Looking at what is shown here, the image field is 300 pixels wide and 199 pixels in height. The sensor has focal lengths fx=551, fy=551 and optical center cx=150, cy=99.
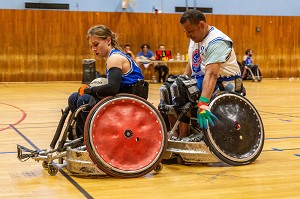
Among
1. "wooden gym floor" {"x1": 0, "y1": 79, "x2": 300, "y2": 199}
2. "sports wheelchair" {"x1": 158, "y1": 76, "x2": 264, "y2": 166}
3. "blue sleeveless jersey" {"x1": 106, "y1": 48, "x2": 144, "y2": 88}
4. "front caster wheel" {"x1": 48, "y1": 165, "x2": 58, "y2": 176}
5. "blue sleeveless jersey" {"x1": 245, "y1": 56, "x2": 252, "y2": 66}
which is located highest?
"blue sleeveless jersey" {"x1": 106, "y1": 48, "x2": 144, "y2": 88}

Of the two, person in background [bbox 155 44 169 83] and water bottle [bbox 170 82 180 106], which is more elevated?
water bottle [bbox 170 82 180 106]

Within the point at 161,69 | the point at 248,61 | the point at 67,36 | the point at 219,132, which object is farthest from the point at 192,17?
the point at 248,61

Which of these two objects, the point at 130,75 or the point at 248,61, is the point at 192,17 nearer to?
the point at 130,75

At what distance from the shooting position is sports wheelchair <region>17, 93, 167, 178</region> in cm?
450

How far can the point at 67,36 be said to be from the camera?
2123cm

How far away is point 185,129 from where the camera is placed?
215 inches

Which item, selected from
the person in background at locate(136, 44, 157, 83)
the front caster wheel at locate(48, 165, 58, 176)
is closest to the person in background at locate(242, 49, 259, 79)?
the person in background at locate(136, 44, 157, 83)

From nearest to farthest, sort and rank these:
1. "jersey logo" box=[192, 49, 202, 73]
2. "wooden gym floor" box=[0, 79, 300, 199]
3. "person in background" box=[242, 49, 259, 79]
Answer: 1. "wooden gym floor" box=[0, 79, 300, 199]
2. "jersey logo" box=[192, 49, 202, 73]
3. "person in background" box=[242, 49, 259, 79]

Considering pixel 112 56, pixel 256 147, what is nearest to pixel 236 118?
pixel 256 147

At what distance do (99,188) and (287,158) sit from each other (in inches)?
83.0

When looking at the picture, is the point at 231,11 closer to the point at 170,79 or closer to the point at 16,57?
the point at 16,57

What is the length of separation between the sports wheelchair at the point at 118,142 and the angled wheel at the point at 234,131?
1.93ft

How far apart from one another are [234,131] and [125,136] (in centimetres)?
113

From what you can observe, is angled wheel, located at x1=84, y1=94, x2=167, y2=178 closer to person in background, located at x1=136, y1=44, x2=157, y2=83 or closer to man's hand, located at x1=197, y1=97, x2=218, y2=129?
man's hand, located at x1=197, y1=97, x2=218, y2=129
